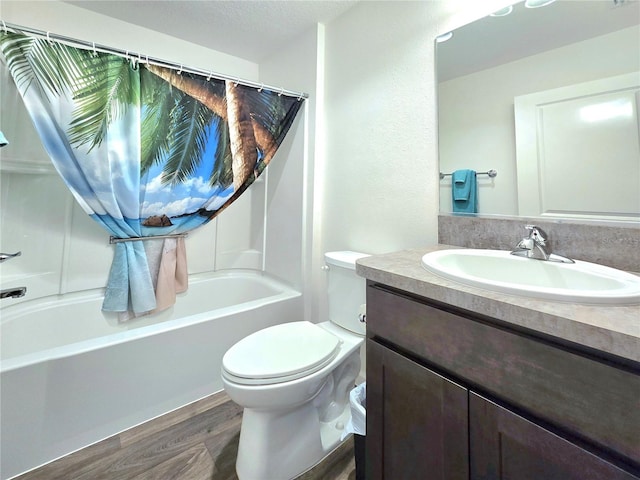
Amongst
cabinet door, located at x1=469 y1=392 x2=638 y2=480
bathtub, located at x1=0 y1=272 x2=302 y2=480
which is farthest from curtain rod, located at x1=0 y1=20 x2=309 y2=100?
cabinet door, located at x1=469 y1=392 x2=638 y2=480

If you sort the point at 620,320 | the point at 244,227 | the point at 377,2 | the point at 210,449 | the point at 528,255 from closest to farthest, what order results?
the point at 620,320 → the point at 528,255 → the point at 210,449 → the point at 377,2 → the point at 244,227

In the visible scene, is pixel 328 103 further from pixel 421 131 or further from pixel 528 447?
pixel 528 447

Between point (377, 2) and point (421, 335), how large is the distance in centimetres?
178

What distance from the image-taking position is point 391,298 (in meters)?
0.81

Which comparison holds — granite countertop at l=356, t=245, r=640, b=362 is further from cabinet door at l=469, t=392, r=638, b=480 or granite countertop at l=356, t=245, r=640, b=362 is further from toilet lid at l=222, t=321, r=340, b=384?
toilet lid at l=222, t=321, r=340, b=384

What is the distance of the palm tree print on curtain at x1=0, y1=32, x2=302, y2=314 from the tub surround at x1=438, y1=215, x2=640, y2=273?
4.57 ft

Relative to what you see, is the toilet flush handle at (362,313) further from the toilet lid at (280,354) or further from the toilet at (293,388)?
the toilet lid at (280,354)

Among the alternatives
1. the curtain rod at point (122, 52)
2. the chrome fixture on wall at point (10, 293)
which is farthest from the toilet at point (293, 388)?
the curtain rod at point (122, 52)

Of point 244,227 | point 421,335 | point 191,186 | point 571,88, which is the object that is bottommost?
point 421,335

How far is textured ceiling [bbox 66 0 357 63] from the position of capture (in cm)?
172

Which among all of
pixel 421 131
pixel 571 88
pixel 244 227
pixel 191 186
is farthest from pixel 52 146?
pixel 571 88

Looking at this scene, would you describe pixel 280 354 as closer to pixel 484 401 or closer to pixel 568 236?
pixel 484 401

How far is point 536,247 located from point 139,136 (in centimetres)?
189

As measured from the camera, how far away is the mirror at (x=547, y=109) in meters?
0.88
